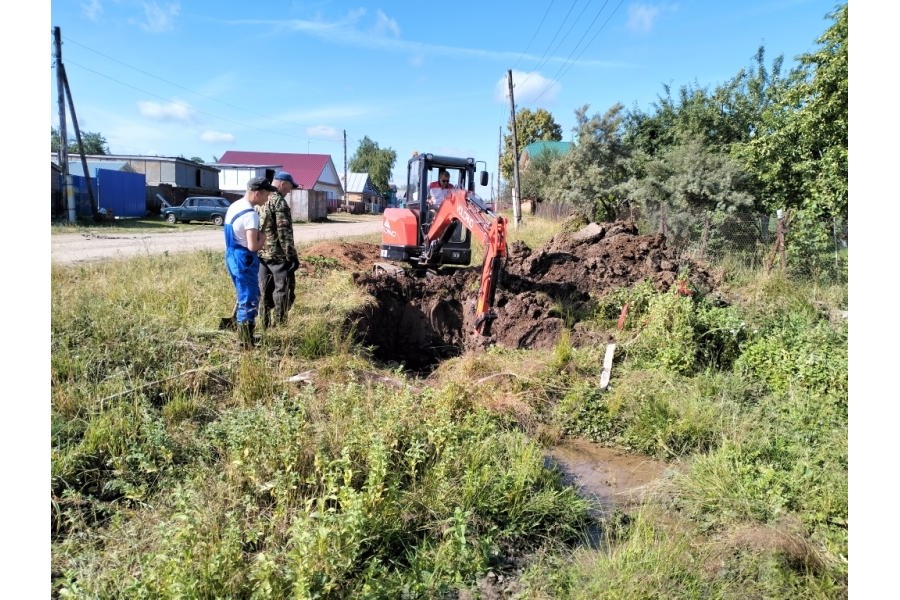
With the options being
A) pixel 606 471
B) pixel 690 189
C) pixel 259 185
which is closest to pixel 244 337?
pixel 259 185

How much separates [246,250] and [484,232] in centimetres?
326

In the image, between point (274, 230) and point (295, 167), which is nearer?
point (274, 230)

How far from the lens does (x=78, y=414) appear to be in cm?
405

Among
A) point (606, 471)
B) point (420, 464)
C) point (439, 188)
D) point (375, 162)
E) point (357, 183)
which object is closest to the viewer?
point (420, 464)

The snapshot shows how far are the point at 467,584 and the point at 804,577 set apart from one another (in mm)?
1950

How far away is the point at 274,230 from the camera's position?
6.14 metres

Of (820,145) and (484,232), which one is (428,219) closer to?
(484,232)

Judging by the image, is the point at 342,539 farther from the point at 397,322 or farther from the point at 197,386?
the point at 397,322

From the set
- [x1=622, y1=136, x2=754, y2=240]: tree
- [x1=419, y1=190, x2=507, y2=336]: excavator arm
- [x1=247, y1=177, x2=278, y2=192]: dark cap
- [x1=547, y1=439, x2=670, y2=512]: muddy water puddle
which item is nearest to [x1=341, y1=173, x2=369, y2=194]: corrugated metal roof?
[x1=622, y1=136, x2=754, y2=240]: tree

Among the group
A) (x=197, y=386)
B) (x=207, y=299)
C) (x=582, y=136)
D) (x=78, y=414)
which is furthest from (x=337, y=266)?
(x=582, y=136)

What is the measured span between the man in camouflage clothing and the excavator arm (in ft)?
8.56

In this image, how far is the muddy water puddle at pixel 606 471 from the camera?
13.7 feet

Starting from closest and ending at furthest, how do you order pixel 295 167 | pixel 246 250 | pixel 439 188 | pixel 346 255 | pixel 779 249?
pixel 246 250
pixel 439 188
pixel 779 249
pixel 346 255
pixel 295 167

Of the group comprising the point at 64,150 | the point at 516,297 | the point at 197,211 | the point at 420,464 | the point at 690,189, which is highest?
the point at 64,150
